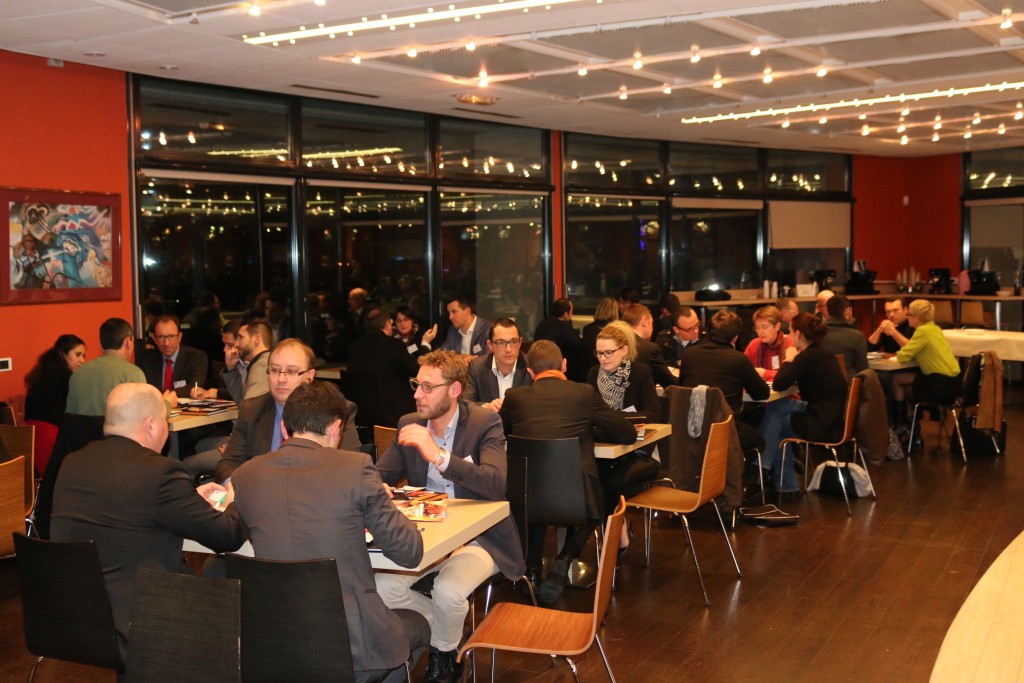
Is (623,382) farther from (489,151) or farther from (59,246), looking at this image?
(489,151)

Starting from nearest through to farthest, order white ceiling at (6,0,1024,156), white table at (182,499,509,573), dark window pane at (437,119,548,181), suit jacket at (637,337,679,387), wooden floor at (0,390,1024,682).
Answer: white table at (182,499,509,573)
wooden floor at (0,390,1024,682)
white ceiling at (6,0,1024,156)
suit jacket at (637,337,679,387)
dark window pane at (437,119,548,181)

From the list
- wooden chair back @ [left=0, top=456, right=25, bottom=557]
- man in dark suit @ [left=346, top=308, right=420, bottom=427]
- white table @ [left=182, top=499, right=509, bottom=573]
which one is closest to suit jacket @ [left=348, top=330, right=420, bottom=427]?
man in dark suit @ [left=346, top=308, right=420, bottom=427]

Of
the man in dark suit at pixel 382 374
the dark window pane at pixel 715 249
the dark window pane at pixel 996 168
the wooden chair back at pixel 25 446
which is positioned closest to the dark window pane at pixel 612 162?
the dark window pane at pixel 715 249

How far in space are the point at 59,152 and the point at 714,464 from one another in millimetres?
5248

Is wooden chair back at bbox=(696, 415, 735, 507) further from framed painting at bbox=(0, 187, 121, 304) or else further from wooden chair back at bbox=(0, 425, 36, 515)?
framed painting at bbox=(0, 187, 121, 304)

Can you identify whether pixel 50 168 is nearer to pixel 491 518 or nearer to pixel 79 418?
pixel 79 418

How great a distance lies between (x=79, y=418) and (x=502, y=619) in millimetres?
2895

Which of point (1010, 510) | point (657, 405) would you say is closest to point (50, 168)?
point (657, 405)

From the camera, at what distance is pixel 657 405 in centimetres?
604

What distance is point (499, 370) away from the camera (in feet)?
20.9

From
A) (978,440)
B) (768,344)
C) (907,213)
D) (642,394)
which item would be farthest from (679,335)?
(907,213)

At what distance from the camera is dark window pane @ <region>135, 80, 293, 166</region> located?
7812mm

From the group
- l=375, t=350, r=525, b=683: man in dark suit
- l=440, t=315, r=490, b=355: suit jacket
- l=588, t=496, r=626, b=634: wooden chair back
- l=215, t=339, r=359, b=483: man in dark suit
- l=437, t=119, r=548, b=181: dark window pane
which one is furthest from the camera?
l=437, t=119, r=548, b=181: dark window pane

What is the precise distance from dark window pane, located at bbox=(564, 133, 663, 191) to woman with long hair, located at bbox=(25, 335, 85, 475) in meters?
6.79
